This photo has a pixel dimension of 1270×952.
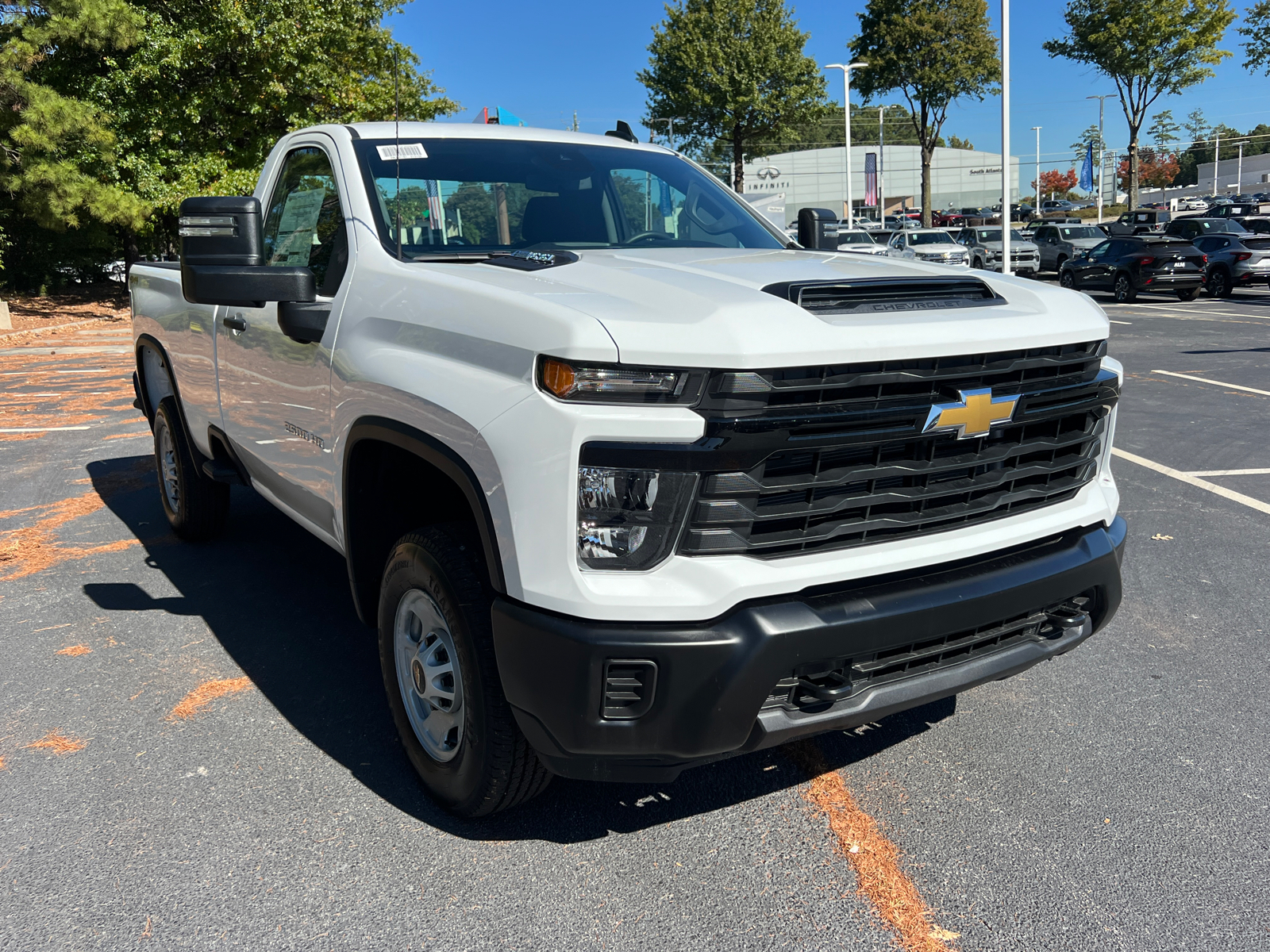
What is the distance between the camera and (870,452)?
2.46 m

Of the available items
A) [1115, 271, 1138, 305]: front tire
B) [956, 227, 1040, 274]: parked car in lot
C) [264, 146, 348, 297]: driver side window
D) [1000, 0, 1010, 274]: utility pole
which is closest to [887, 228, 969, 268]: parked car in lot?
[956, 227, 1040, 274]: parked car in lot

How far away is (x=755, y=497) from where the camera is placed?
2.31 m

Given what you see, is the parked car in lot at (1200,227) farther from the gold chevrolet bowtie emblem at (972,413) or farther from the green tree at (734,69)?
the gold chevrolet bowtie emblem at (972,413)

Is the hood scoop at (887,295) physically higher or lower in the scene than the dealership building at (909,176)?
lower

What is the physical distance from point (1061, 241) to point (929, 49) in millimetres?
13862

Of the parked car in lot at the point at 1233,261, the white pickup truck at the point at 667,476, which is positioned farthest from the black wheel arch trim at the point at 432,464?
the parked car in lot at the point at 1233,261

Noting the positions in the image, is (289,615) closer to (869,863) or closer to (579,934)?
(579,934)

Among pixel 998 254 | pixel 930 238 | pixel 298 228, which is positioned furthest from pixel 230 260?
pixel 930 238

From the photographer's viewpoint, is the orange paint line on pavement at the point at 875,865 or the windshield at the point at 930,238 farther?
the windshield at the point at 930,238

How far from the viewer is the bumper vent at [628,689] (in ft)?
7.48

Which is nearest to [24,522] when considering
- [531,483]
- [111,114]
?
[531,483]

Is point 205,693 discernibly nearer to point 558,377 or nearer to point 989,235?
point 558,377

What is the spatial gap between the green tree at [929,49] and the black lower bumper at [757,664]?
43.9 m

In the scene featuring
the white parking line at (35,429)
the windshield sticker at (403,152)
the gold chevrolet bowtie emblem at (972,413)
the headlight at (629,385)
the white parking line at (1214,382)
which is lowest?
the white parking line at (1214,382)
